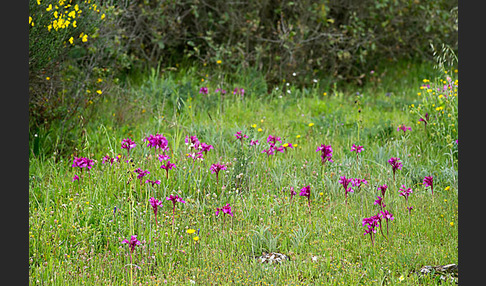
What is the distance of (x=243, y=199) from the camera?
4.23 metres

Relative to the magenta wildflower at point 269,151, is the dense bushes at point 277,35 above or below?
above

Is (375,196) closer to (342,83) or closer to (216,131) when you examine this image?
(216,131)

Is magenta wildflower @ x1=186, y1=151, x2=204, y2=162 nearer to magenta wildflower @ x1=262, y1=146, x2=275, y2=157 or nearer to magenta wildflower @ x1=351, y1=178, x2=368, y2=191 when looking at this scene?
magenta wildflower @ x1=262, y1=146, x2=275, y2=157

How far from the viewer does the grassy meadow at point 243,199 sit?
3424mm

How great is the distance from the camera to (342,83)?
8.41 m

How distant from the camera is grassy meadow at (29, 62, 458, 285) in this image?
11.2 ft

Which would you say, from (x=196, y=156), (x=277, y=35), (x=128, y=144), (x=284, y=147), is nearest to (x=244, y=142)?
(x=284, y=147)

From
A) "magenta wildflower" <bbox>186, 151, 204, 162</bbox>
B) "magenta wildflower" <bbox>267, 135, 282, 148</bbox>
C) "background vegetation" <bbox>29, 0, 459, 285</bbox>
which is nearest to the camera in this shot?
"background vegetation" <bbox>29, 0, 459, 285</bbox>

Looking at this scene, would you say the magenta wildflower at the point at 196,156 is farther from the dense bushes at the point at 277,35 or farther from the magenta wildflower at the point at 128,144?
the dense bushes at the point at 277,35

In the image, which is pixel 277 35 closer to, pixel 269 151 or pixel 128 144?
pixel 269 151

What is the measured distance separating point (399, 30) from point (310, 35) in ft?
5.12

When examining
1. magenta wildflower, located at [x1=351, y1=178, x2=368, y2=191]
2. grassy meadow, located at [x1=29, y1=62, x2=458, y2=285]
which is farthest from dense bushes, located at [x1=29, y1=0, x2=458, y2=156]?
magenta wildflower, located at [x1=351, y1=178, x2=368, y2=191]

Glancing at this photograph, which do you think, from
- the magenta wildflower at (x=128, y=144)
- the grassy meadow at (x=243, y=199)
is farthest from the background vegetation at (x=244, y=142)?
the magenta wildflower at (x=128, y=144)

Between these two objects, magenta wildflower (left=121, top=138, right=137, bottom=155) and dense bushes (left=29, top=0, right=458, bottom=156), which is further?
dense bushes (left=29, top=0, right=458, bottom=156)
